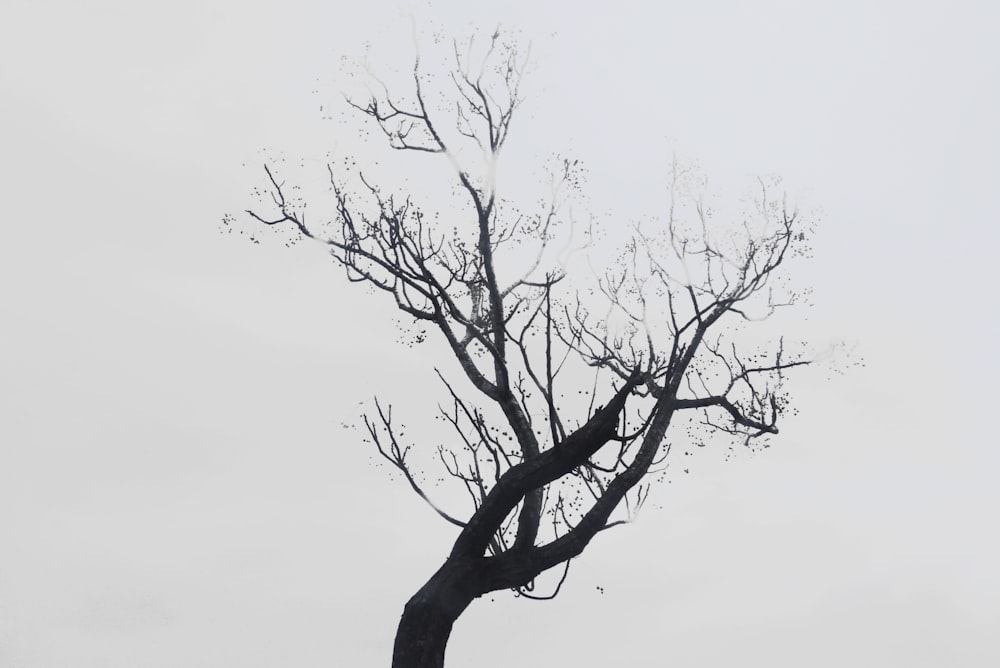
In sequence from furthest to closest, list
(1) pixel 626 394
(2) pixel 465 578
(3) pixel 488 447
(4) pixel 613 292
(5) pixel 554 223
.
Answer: (4) pixel 613 292 → (5) pixel 554 223 → (3) pixel 488 447 → (2) pixel 465 578 → (1) pixel 626 394

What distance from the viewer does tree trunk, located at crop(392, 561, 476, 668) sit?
1045cm

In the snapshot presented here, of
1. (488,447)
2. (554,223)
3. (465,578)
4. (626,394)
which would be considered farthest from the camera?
(554,223)

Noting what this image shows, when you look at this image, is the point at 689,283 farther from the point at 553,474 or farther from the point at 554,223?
the point at 553,474

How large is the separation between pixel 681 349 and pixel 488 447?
2565 millimetres

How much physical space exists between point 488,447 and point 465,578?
Result: 59.7 inches

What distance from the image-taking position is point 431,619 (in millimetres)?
10523

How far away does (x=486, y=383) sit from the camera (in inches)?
484

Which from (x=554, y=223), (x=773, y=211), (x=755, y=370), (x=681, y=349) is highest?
(x=773, y=211)

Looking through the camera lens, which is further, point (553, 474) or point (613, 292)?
point (613, 292)

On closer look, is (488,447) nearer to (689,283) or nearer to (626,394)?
(626,394)

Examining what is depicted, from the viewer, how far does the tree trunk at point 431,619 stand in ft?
34.3

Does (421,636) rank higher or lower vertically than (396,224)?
lower

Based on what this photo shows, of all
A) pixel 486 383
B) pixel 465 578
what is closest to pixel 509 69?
pixel 486 383

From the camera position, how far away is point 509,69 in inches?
536
